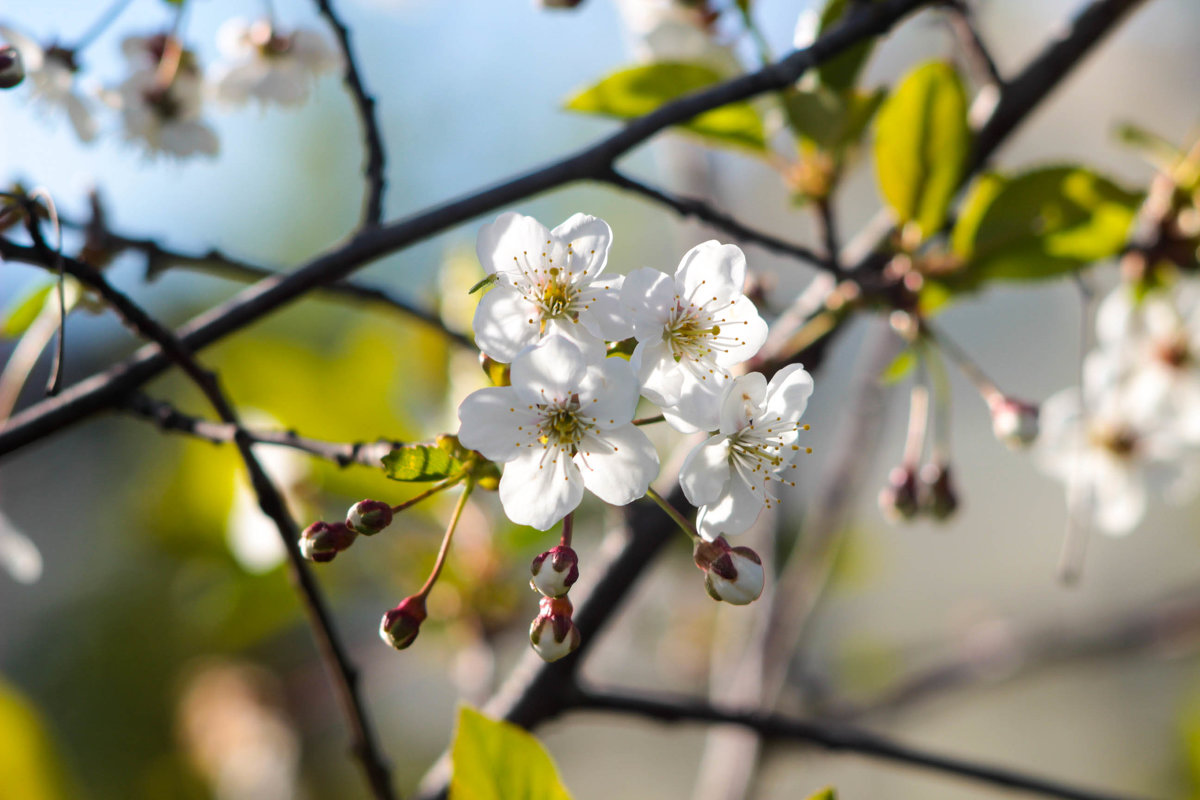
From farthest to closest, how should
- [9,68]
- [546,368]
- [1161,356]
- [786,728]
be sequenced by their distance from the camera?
[1161,356], [786,728], [9,68], [546,368]

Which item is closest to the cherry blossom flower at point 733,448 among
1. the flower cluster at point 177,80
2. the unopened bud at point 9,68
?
the unopened bud at point 9,68

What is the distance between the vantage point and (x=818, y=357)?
0.70m

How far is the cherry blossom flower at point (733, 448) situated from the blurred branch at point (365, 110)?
26 centimetres

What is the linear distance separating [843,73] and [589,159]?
305 millimetres

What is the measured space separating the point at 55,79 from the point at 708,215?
1.67ft

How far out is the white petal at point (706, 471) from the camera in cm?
43

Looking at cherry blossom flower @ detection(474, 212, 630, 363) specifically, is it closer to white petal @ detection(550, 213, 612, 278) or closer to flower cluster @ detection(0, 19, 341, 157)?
white petal @ detection(550, 213, 612, 278)

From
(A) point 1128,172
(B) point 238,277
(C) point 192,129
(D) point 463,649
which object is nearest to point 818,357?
(B) point 238,277

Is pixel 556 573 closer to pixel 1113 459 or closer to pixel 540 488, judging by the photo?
pixel 540 488

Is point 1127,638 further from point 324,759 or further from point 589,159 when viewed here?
point 324,759

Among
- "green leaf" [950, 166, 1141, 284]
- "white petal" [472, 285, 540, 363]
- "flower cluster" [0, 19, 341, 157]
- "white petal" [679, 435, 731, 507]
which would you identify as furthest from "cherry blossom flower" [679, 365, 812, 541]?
"flower cluster" [0, 19, 341, 157]

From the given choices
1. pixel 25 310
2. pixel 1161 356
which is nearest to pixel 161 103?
pixel 25 310

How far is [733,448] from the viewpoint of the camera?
47cm

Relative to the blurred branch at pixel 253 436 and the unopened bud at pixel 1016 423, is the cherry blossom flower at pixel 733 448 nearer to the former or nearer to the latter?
the blurred branch at pixel 253 436
